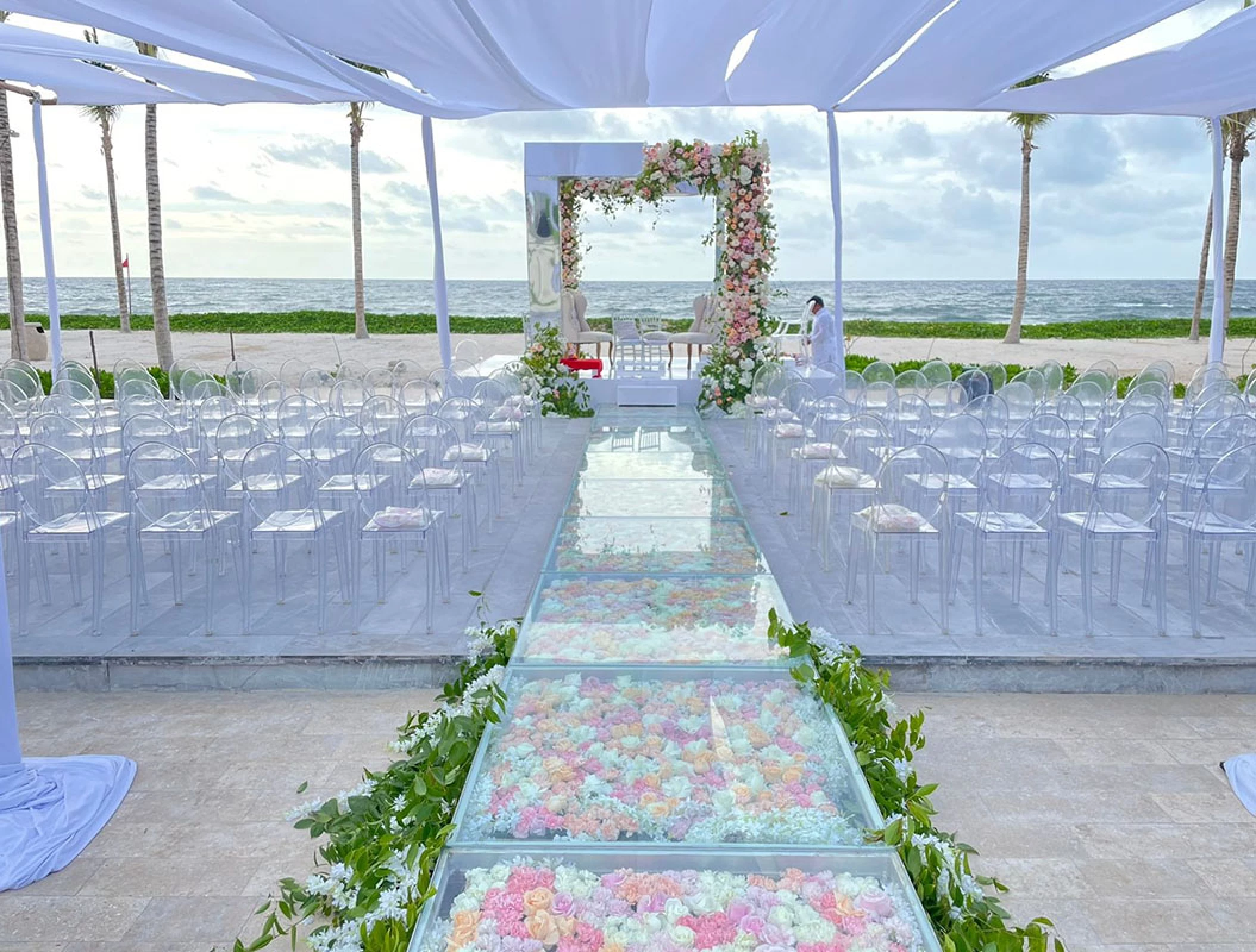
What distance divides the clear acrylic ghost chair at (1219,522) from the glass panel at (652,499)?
2.23 metres

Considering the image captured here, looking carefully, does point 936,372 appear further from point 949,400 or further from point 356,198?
point 356,198

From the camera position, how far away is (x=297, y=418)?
7.24 m

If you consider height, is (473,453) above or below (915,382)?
below

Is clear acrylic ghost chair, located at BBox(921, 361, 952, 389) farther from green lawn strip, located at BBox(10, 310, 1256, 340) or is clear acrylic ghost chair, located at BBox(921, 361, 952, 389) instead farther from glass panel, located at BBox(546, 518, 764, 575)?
green lawn strip, located at BBox(10, 310, 1256, 340)

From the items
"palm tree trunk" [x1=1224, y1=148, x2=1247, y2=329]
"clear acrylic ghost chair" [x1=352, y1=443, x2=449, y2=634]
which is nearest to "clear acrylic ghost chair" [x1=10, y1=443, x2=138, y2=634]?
"clear acrylic ghost chair" [x1=352, y1=443, x2=449, y2=634]

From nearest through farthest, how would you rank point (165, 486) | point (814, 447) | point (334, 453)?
point (165, 486) → point (334, 453) → point (814, 447)

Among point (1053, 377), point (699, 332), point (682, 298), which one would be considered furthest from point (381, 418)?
point (682, 298)

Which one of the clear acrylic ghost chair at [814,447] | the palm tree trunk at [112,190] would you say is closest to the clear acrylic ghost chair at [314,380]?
the clear acrylic ghost chair at [814,447]

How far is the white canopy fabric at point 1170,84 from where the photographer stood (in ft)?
16.4

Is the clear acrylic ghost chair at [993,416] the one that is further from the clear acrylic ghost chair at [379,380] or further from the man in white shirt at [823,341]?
the clear acrylic ghost chair at [379,380]

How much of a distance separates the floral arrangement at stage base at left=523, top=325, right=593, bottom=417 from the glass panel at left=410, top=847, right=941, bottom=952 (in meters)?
9.27

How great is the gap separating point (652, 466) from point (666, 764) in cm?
413

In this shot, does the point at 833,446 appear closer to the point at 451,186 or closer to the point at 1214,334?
the point at 1214,334

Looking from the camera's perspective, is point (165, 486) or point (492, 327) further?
point (492, 327)
